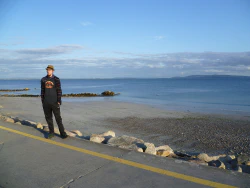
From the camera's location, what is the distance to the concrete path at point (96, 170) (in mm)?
3566

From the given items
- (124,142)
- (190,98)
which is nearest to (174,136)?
(124,142)

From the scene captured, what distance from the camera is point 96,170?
408 cm

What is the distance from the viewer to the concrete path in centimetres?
357

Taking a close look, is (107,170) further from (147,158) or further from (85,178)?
(147,158)

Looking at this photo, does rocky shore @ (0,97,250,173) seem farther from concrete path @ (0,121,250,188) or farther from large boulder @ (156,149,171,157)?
concrete path @ (0,121,250,188)

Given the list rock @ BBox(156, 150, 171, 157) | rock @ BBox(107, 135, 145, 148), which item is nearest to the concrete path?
rock @ BBox(107, 135, 145, 148)

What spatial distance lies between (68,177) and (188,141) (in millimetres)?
7008

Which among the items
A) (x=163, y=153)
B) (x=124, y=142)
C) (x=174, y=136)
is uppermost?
(x=124, y=142)

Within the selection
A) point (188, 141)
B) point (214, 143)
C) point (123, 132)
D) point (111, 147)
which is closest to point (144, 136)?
point (123, 132)

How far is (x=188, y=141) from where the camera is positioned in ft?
31.9

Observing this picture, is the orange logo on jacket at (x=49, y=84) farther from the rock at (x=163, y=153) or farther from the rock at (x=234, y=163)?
the rock at (x=234, y=163)

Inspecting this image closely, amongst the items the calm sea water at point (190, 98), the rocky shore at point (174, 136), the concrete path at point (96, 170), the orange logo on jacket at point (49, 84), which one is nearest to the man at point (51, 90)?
the orange logo on jacket at point (49, 84)

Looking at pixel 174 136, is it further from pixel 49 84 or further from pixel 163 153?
pixel 49 84

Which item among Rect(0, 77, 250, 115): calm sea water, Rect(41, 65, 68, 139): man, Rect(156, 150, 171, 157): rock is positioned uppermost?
Rect(41, 65, 68, 139): man
